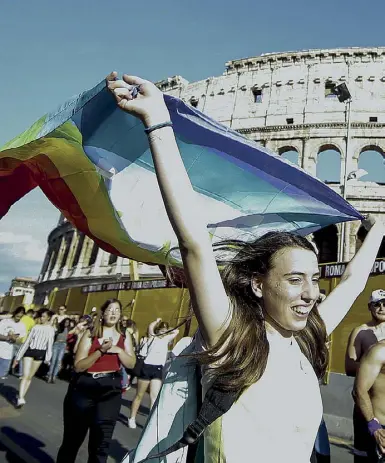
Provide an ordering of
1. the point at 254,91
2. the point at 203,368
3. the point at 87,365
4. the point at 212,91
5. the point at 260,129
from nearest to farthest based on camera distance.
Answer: the point at 203,368 < the point at 87,365 < the point at 260,129 < the point at 254,91 < the point at 212,91

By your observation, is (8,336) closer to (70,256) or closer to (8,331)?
(8,331)

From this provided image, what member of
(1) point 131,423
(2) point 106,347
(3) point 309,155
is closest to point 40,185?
(2) point 106,347

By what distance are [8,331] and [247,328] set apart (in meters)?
8.23

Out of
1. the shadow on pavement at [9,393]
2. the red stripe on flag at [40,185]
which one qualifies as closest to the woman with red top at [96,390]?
the red stripe on flag at [40,185]

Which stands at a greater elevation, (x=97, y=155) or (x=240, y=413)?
(x=97, y=155)

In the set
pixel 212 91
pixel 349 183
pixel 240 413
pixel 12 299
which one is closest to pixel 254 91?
pixel 212 91

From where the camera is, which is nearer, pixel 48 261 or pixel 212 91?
pixel 212 91

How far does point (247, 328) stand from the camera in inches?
56.5

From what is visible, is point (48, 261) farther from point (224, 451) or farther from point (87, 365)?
point (224, 451)

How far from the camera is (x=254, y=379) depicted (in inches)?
53.1

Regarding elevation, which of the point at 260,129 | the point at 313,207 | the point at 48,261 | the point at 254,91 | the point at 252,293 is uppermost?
the point at 254,91

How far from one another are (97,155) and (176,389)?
2082 millimetres

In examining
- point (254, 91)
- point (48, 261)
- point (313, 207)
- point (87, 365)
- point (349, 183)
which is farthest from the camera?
point (48, 261)

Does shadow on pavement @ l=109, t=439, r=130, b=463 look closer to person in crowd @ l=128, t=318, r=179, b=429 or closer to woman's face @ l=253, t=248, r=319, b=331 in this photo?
person in crowd @ l=128, t=318, r=179, b=429
